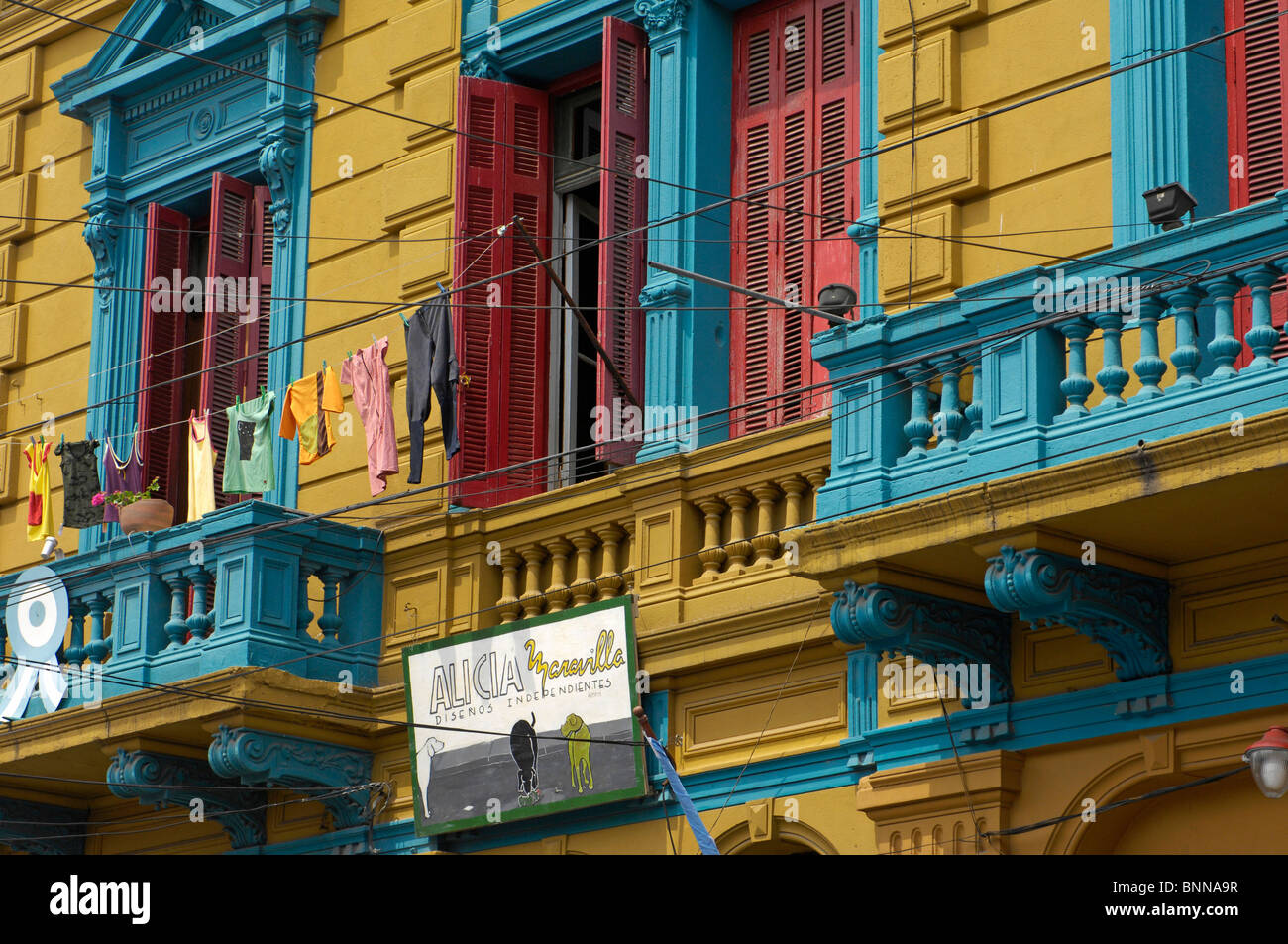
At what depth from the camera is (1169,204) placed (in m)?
11.6

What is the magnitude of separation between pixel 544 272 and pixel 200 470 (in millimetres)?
2656

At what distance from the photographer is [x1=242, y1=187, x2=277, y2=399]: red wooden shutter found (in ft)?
56.9

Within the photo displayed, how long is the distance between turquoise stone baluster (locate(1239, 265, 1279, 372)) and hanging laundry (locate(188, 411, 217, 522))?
7.63m

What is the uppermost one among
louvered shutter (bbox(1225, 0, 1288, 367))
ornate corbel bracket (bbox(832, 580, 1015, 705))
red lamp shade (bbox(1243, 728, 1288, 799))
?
louvered shutter (bbox(1225, 0, 1288, 367))

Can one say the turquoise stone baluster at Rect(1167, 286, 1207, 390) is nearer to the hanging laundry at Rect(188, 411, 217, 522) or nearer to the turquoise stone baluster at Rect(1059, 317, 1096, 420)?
the turquoise stone baluster at Rect(1059, 317, 1096, 420)

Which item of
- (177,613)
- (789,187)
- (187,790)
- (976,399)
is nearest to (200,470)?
(177,613)

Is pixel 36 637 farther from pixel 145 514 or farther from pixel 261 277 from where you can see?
pixel 261 277

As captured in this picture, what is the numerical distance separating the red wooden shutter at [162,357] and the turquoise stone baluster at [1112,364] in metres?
8.52

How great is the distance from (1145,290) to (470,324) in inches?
222

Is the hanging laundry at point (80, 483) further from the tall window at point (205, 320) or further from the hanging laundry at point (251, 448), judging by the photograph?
the hanging laundry at point (251, 448)

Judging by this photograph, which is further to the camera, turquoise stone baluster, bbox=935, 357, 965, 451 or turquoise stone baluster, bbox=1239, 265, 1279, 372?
turquoise stone baluster, bbox=935, 357, 965, 451

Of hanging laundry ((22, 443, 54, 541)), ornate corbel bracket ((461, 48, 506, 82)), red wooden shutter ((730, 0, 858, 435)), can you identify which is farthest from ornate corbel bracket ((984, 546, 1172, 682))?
hanging laundry ((22, 443, 54, 541))

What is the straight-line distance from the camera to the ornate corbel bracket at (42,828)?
16.5 metres
